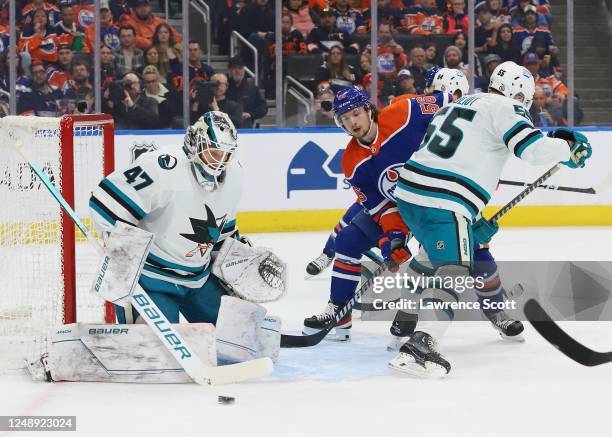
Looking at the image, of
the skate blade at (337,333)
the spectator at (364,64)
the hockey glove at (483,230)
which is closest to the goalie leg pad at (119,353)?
the skate blade at (337,333)

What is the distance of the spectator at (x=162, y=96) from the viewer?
7.13 meters

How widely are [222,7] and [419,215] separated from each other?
12.7 ft

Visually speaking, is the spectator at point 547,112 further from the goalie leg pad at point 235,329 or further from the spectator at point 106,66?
the goalie leg pad at point 235,329

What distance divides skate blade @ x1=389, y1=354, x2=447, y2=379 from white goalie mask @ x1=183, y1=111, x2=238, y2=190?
84 cm

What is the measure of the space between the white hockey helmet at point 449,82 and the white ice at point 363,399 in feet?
4.36

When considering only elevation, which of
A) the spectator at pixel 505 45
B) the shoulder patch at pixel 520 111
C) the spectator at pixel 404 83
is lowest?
the spectator at pixel 404 83

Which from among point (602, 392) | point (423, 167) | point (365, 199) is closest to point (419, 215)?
point (423, 167)

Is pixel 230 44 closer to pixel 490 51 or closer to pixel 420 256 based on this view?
pixel 490 51

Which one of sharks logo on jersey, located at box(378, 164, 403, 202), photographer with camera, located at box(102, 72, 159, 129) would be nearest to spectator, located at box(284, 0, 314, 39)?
photographer with camera, located at box(102, 72, 159, 129)

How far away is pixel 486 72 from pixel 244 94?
5.47 ft

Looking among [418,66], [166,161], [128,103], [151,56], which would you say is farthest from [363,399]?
[418,66]

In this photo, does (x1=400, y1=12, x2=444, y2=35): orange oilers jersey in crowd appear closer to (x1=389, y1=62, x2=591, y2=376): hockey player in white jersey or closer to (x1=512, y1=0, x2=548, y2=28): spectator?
(x1=512, y1=0, x2=548, y2=28): spectator

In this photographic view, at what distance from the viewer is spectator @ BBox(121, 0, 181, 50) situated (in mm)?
7129

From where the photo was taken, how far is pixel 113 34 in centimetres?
707
